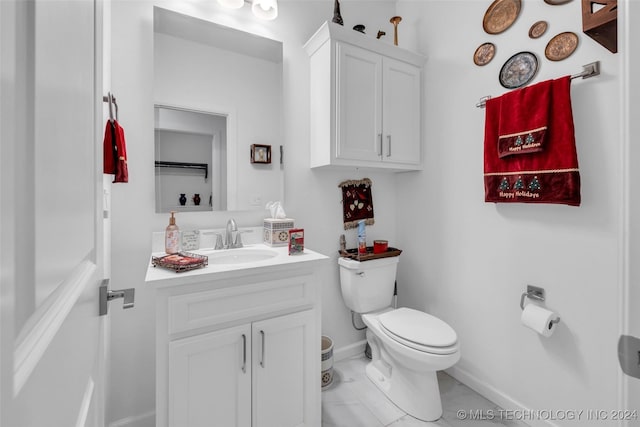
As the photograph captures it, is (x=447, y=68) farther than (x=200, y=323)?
Yes

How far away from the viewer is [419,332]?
1538mm

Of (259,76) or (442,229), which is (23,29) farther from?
(442,229)

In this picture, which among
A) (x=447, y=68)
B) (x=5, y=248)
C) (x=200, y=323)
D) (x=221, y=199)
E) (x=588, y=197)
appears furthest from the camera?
(x=447, y=68)

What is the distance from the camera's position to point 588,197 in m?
1.29

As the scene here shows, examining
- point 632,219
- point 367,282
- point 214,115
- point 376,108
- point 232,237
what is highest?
point 376,108

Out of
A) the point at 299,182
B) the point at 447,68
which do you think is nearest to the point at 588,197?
the point at 447,68

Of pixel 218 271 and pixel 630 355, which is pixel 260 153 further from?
pixel 630 355

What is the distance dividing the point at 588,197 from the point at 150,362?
7.30ft

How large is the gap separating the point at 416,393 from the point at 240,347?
1.01m

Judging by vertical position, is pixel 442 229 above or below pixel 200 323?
above

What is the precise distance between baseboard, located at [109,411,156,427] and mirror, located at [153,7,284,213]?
1.04 metres

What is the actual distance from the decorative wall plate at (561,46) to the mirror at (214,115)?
1429mm

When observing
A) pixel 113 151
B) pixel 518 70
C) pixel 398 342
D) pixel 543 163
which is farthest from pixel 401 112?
pixel 113 151

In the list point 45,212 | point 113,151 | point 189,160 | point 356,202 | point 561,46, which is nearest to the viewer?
point 45,212
